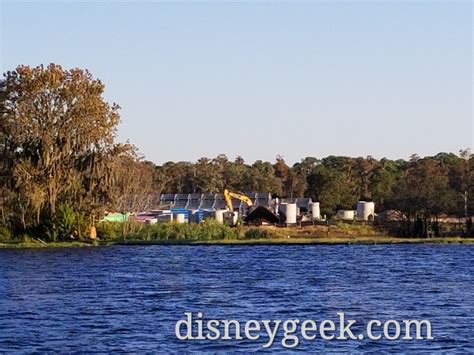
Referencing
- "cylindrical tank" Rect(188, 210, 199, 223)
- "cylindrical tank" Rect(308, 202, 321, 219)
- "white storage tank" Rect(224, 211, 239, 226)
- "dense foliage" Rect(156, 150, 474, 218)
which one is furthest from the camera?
"cylindrical tank" Rect(308, 202, 321, 219)

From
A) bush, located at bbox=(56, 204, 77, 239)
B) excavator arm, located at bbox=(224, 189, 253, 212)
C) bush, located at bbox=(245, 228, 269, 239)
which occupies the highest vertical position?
excavator arm, located at bbox=(224, 189, 253, 212)

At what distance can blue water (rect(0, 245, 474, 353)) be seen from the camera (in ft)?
84.0

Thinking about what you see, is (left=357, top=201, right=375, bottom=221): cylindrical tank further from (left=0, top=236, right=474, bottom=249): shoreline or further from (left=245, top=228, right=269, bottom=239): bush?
(left=0, top=236, right=474, bottom=249): shoreline

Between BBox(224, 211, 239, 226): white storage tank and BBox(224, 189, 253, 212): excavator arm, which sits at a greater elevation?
BBox(224, 189, 253, 212): excavator arm

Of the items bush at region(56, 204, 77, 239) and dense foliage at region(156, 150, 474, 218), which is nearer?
bush at region(56, 204, 77, 239)

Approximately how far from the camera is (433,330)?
89.1 feet

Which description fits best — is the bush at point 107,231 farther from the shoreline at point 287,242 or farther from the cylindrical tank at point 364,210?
the cylindrical tank at point 364,210

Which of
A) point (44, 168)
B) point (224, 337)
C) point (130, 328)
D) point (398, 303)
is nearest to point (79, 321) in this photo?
point (130, 328)

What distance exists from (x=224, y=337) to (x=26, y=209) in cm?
4553

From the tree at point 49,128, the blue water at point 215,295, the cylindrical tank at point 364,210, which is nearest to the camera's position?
the blue water at point 215,295

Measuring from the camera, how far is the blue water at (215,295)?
25.6 meters

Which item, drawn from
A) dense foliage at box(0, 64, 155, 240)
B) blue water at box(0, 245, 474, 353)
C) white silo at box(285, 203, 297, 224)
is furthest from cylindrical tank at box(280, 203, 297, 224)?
blue water at box(0, 245, 474, 353)

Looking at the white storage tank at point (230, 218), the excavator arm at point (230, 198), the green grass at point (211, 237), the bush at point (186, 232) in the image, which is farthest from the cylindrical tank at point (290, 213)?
the bush at point (186, 232)

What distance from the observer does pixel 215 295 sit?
36031 millimetres
